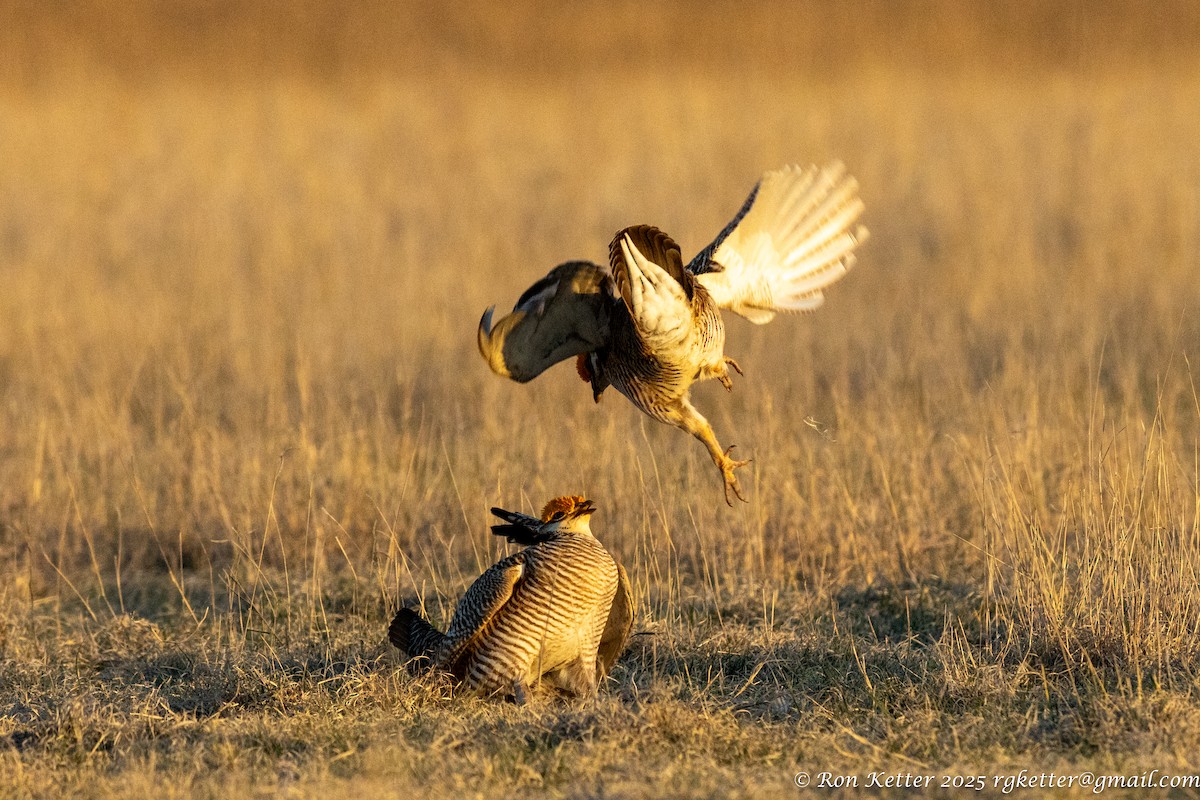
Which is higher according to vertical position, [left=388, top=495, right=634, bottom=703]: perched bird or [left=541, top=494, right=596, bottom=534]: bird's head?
[left=541, top=494, right=596, bottom=534]: bird's head

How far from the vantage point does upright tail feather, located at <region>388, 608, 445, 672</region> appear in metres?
5.26

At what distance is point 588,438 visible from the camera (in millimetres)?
7719

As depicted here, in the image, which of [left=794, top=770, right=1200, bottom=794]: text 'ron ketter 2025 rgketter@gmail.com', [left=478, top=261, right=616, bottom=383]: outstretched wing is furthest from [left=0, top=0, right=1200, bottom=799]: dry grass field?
[left=478, top=261, right=616, bottom=383]: outstretched wing

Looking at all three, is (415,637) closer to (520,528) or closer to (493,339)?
(520,528)

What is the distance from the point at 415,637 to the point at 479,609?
361 mm

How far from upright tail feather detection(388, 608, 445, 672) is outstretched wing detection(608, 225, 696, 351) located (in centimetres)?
126

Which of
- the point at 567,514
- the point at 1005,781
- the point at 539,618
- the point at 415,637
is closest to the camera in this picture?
the point at 1005,781

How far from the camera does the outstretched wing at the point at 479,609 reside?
5090 mm

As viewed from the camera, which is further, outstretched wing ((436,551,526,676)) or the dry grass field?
outstretched wing ((436,551,526,676))

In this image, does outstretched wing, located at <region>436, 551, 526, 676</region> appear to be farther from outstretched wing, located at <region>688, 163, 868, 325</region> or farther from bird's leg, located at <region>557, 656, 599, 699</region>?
outstretched wing, located at <region>688, 163, 868, 325</region>

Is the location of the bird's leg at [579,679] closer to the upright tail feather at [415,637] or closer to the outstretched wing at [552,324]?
the upright tail feather at [415,637]

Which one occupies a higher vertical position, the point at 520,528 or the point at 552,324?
the point at 552,324

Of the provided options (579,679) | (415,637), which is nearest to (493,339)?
(415,637)

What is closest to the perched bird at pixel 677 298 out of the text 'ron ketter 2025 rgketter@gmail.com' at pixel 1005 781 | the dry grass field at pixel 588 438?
the dry grass field at pixel 588 438
